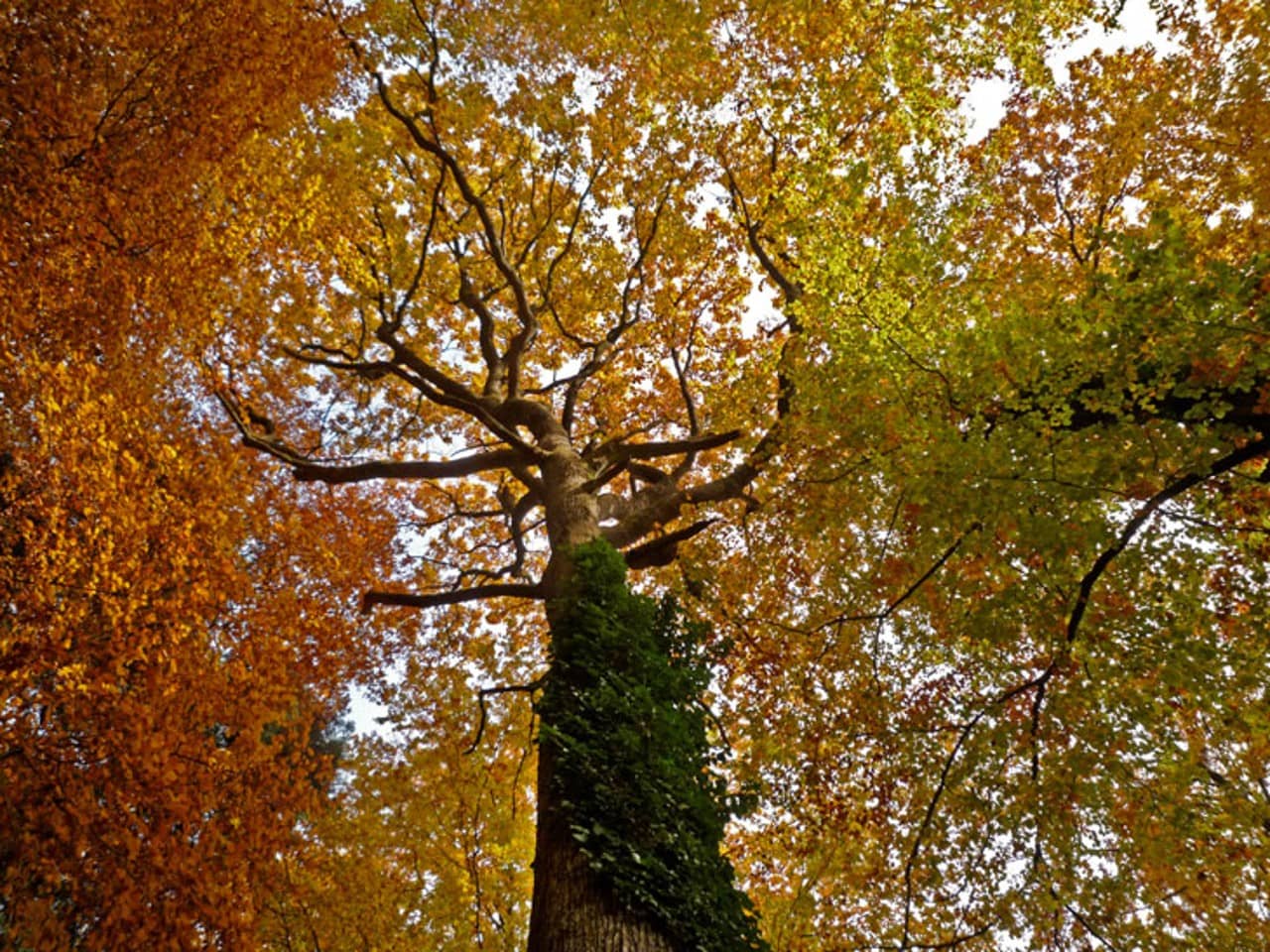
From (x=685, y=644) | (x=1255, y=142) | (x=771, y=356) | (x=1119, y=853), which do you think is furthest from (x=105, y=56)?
(x=1255, y=142)

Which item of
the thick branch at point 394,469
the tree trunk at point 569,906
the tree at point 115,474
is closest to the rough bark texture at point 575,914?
the tree trunk at point 569,906

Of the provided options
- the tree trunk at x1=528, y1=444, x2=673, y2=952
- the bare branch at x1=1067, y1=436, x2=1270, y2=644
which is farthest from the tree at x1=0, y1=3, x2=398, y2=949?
the bare branch at x1=1067, y1=436, x2=1270, y2=644

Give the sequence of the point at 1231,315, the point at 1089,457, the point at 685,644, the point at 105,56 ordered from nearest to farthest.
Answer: the point at 1231,315
the point at 1089,457
the point at 685,644
the point at 105,56

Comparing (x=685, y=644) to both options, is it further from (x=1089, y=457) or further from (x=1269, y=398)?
(x=1269, y=398)

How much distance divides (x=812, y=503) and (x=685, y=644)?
2180 millimetres

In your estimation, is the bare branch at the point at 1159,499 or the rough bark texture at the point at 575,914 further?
the bare branch at the point at 1159,499

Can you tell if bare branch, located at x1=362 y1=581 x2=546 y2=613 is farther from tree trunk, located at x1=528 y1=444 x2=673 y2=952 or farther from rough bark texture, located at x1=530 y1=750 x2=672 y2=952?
rough bark texture, located at x1=530 y1=750 x2=672 y2=952

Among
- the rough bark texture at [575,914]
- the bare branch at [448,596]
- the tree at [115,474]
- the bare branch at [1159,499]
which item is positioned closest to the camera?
the rough bark texture at [575,914]

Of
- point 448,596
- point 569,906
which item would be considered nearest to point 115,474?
point 448,596

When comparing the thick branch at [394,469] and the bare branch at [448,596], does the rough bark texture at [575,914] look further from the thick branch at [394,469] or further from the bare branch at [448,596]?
the thick branch at [394,469]

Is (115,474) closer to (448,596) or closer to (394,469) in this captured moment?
(394,469)

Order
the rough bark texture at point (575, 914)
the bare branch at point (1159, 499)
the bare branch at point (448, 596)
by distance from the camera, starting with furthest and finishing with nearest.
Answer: the bare branch at point (448, 596) < the bare branch at point (1159, 499) < the rough bark texture at point (575, 914)

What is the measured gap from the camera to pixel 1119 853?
5.76m

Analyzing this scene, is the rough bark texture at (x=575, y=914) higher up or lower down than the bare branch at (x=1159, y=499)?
lower down
